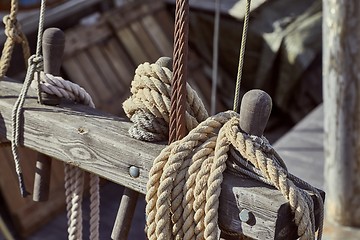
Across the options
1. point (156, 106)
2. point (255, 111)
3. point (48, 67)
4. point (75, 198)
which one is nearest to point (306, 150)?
point (75, 198)

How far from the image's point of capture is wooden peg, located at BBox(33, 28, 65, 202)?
187cm

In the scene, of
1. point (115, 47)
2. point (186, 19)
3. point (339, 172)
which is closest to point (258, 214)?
point (186, 19)

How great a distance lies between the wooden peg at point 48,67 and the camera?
1865mm

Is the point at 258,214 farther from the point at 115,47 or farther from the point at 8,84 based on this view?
the point at 115,47

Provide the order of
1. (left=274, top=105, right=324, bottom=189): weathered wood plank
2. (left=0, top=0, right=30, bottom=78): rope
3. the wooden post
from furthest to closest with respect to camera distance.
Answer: (left=274, top=105, right=324, bottom=189): weathered wood plank < the wooden post < (left=0, top=0, right=30, bottom=78): rope

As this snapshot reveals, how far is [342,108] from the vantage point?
3.59 m

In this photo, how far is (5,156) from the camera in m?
4.62

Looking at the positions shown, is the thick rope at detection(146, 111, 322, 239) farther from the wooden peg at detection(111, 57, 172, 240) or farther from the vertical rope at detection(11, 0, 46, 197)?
the vertical rope at detection(11, 0, 46, 197)

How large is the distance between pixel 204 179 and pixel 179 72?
273 millimetres

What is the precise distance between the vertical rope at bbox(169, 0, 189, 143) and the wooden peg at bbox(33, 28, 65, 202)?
0.41 metres

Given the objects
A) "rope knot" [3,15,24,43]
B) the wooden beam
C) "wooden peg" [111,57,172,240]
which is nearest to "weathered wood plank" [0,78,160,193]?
the wooden beam

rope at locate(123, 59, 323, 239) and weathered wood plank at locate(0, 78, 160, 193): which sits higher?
weathered wood plank at locate(0, 78, 160, 193)

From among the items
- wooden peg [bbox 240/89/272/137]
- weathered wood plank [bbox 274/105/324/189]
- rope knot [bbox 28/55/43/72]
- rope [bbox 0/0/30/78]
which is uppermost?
rope [bbox 0/0/30/78]

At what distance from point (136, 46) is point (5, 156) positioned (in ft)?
5.90
